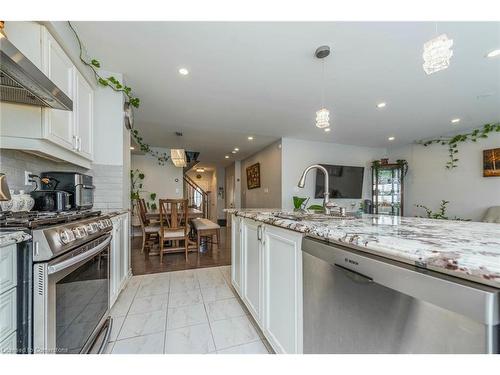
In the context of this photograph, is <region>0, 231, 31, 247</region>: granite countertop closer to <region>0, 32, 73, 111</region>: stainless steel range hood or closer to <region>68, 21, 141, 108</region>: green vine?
<region>0, 32, 73, 111</region>: stainless steel range hood

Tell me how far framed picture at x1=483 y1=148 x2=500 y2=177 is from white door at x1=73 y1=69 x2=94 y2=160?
6.43 metres

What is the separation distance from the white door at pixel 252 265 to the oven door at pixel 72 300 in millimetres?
1030

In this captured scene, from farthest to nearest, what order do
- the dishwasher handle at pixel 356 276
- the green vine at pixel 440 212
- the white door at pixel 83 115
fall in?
the green vine at pixel 440 212 → the white door at pixel 83 115 → the dishwasher handle at pixel 356 276

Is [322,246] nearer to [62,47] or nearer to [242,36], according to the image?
[242,36]

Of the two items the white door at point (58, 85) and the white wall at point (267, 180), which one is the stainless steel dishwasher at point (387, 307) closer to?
the white door at point (58, 85)

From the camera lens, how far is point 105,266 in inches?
57.8

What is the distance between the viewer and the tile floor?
1434 millimetres

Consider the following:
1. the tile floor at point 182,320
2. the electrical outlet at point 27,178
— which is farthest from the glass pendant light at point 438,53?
the electrical outlet at point 27,178

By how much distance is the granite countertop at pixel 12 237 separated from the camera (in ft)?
2.29

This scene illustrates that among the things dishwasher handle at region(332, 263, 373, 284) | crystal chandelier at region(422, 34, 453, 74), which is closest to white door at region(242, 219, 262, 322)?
dishwasher handle at region(332, 263, 373, 284)

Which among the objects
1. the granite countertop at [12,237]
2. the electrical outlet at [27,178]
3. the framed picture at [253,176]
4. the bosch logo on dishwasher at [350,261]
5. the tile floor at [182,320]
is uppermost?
the framed picture at [253,176]
